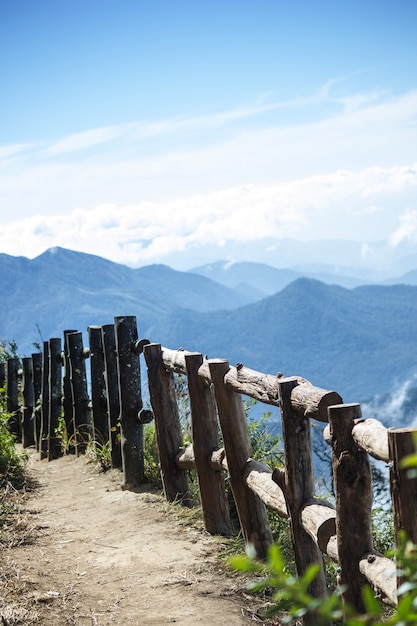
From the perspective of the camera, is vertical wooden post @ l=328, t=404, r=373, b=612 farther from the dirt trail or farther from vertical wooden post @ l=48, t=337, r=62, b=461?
vertical wooden post @ l=48, t=337, r=62, b=461

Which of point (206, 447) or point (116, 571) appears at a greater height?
point (206, 447)

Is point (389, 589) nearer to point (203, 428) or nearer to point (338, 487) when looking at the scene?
point (338, 487)

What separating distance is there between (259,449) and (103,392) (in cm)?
254

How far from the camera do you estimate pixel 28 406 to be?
11.7m

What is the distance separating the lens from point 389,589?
2797mm

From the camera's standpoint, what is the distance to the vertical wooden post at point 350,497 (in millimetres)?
3012

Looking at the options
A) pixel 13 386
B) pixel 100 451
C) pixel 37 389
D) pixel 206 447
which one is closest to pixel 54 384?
pixel 37 389

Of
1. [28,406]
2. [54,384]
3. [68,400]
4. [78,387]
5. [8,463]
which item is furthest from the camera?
[28,406]

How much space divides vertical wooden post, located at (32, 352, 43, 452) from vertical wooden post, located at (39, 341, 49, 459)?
13.3 inches

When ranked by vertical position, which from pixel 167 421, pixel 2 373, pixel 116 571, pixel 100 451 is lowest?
pixel 116 571

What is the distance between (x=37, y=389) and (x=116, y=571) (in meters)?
6.89

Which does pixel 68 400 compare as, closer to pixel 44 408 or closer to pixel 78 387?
pixel 78 387

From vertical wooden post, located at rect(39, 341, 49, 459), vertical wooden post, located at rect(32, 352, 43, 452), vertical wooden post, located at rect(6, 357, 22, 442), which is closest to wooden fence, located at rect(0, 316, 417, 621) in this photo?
vertical wooden post, located at rect(39, 341, 49, 459)

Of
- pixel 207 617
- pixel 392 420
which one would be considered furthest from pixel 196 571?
pixel 392 420
